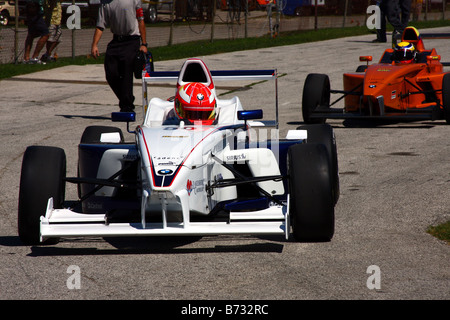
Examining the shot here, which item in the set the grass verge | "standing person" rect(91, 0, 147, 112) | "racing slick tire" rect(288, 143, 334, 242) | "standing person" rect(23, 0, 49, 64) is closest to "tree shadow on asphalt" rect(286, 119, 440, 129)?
"standing person" rect(91, 0, 147, 112)

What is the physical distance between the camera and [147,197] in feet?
20.3

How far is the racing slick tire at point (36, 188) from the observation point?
633 cm

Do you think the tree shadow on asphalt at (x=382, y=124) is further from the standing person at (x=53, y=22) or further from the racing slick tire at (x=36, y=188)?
the standing person at (x=53, y=22)

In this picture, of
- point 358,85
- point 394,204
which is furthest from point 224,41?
point 394,204

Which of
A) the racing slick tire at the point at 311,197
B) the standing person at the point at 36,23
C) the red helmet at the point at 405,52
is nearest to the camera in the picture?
the racing slick tire at the point at 311,197

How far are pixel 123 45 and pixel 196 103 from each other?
519 centimetres

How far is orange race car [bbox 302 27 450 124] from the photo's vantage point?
1219 cm

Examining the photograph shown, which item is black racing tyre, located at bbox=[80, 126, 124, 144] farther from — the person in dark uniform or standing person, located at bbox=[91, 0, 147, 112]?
the person in dark uniform

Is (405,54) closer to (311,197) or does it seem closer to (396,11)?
(311,197)

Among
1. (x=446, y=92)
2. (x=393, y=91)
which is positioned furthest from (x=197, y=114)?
(x=446, y=92)

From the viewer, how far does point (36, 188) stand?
20.9 feet

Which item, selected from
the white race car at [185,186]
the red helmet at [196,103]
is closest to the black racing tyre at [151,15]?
the red helmet at [196,103]

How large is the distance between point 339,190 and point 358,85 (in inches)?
190
